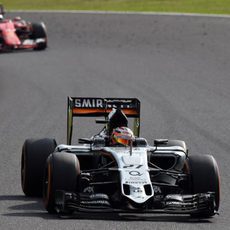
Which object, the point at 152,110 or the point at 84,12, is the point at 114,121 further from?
the point at 84,12

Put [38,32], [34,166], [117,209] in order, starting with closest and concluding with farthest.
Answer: [117,209] < [34,166] < [38,32]

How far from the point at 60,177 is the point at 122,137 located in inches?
43.3

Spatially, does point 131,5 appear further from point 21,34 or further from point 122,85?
point 122,85

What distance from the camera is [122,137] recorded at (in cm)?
1051

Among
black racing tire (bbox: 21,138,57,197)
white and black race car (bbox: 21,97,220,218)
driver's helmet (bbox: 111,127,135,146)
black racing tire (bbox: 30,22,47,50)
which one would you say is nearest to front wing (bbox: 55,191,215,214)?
white and black race car (bbox: 21,97,220,218)

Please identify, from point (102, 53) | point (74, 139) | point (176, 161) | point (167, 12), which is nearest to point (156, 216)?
point (176, 161)

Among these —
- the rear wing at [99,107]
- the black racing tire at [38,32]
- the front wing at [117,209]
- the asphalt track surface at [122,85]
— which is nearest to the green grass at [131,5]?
the asphalt track surface at [122,85]

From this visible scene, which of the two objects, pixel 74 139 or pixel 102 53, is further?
pixel 102 53

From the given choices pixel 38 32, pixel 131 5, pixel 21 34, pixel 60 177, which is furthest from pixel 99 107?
pixel 131 5

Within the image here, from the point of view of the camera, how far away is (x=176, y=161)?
10.6 meters

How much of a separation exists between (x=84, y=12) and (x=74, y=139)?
70.5 ft

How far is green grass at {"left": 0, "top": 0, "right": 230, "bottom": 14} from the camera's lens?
1469 inches

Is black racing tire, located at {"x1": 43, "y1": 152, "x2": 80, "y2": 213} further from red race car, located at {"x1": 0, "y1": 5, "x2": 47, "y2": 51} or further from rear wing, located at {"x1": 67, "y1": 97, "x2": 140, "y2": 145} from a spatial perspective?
red race car, located at {"x1": 0, "y1": 5, "x2": 47, "y2": 51}

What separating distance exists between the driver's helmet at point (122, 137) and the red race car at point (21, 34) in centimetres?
1929
